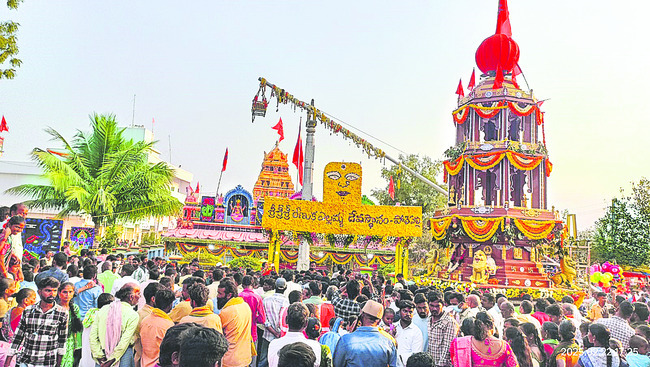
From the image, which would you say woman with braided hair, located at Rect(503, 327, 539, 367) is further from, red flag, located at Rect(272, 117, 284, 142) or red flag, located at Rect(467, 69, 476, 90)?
red flag, located at Rect(272, 117, 284, 142)

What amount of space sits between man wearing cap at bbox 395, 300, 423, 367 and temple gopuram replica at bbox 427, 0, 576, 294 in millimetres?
15605

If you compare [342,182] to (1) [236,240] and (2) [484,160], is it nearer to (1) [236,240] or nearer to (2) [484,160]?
(2) [484,160]

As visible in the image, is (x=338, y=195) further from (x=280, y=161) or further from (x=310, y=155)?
(x=280, y=161)

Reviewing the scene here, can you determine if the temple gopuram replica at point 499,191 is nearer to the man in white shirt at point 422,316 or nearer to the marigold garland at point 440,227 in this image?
the marigold garland at point 440,227

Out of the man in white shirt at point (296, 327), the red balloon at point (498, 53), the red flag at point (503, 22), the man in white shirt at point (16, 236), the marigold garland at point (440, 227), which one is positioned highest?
the red flag at point (503, 22)

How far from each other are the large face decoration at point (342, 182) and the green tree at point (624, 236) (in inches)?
750

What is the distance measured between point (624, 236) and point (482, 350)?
101 ft

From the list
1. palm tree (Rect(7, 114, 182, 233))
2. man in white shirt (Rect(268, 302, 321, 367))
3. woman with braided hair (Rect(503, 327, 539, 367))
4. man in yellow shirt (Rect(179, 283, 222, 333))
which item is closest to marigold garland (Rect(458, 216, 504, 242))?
palm tree (Rect(7, 114, 182, 233))

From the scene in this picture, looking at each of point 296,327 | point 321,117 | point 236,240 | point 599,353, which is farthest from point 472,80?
point 296,327

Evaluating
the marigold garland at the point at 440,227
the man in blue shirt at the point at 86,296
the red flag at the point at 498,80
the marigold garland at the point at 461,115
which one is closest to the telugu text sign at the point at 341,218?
the marigold garland at the point at 440,227

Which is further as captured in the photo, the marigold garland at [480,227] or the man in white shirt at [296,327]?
the marigold garland at [480,227]

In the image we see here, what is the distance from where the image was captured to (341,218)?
67.3ft

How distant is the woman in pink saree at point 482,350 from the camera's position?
15.3ft

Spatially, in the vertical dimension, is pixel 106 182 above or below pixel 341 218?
above
